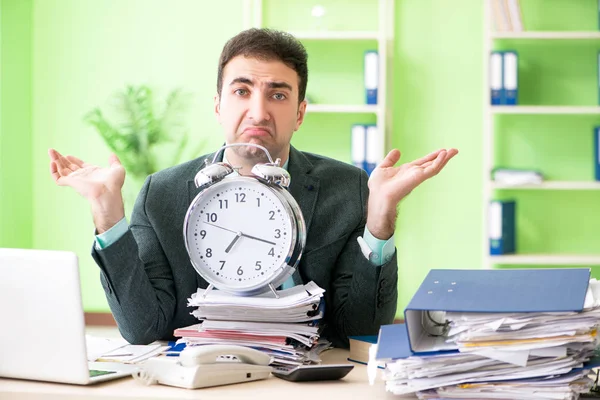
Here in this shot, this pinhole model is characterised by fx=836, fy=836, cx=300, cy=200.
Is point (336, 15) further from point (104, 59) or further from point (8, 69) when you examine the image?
point (8, 69)

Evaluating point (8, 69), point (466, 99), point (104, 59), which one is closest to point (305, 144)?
point (466, 99)

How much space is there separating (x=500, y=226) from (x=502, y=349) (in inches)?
146

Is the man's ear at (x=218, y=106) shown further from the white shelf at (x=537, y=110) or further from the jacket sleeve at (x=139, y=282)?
the white shelf at (x=537, y=110)

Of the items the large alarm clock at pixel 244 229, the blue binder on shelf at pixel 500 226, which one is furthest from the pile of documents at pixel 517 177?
the large alarm clock at pixel 244 229

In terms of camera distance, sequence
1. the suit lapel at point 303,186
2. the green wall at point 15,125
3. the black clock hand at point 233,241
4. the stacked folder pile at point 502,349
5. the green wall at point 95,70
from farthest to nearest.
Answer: the green wall at point 95,70 → the green wall at point 15,125 → the suit lapel at point 303,186 → the black clock hand at point 233,241 → the stacked folder pile at point 502,349

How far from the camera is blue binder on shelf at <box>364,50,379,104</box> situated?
4980 millimetres

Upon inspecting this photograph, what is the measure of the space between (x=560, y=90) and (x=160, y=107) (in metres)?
2.59

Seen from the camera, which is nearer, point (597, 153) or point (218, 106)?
point (218, 106)

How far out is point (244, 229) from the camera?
5.71 ft

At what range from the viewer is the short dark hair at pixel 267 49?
207cm

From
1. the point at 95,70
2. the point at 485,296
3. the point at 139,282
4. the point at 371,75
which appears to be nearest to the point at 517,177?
the point at 371,75

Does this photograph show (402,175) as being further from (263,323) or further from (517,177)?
(517,177)

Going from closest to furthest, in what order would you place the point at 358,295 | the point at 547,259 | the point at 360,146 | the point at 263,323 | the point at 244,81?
the point at 263,323
the point at 358,295
the point at 244,81
the point at 547,259
the point at 360,146

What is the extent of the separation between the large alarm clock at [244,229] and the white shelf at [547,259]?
3.35 metres
